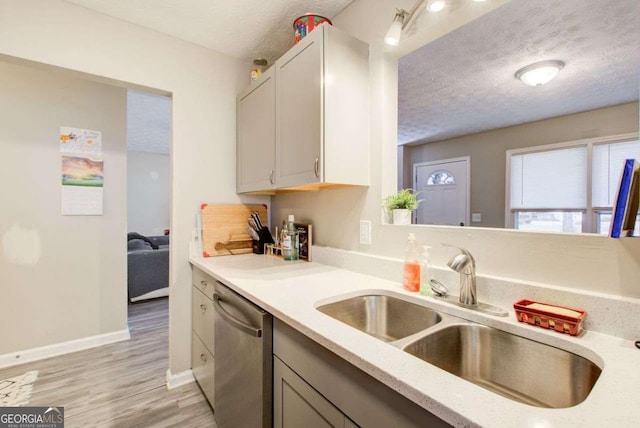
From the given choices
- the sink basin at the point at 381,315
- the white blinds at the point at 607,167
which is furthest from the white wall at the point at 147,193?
the white blinds at the point at 607,167

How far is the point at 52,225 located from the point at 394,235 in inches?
108

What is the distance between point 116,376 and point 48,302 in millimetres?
929

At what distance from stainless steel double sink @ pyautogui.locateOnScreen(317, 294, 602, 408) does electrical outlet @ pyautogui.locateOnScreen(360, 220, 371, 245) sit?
0.52m

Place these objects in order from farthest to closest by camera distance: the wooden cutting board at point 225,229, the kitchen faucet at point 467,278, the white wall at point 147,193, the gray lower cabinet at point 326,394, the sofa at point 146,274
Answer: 1. the white wall at point 147,193
2. the sofa at point 146,274
3. the wooden cutting board at point 225,229
4. the kitchen faucet at point 467,278
5. the gray lower cabinet at point 326,394

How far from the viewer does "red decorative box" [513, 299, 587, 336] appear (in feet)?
2.61

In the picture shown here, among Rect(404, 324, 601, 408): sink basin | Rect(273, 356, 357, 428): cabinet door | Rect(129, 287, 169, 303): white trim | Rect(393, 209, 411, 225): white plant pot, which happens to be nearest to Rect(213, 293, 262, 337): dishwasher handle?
Rect(273, 356, 357, 428): cabinet door

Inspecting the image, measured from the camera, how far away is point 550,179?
11.7ft

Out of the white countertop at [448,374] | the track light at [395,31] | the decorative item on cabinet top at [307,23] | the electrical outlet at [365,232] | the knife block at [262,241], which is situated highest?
the decorative item on cabinet top at [307,23]

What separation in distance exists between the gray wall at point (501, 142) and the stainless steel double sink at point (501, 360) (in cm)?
359

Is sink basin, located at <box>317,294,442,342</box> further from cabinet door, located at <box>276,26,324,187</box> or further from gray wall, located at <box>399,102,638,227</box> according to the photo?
gray wall, located at <box>399,102,638,227</box>

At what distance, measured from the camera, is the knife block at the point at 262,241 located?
2.21 metres

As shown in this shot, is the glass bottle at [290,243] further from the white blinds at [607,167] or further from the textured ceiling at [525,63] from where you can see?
the white blinds at [607,167]

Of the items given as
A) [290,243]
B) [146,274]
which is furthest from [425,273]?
[146,274]

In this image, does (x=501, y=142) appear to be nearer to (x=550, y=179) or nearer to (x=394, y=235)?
(x=550, y=179)
